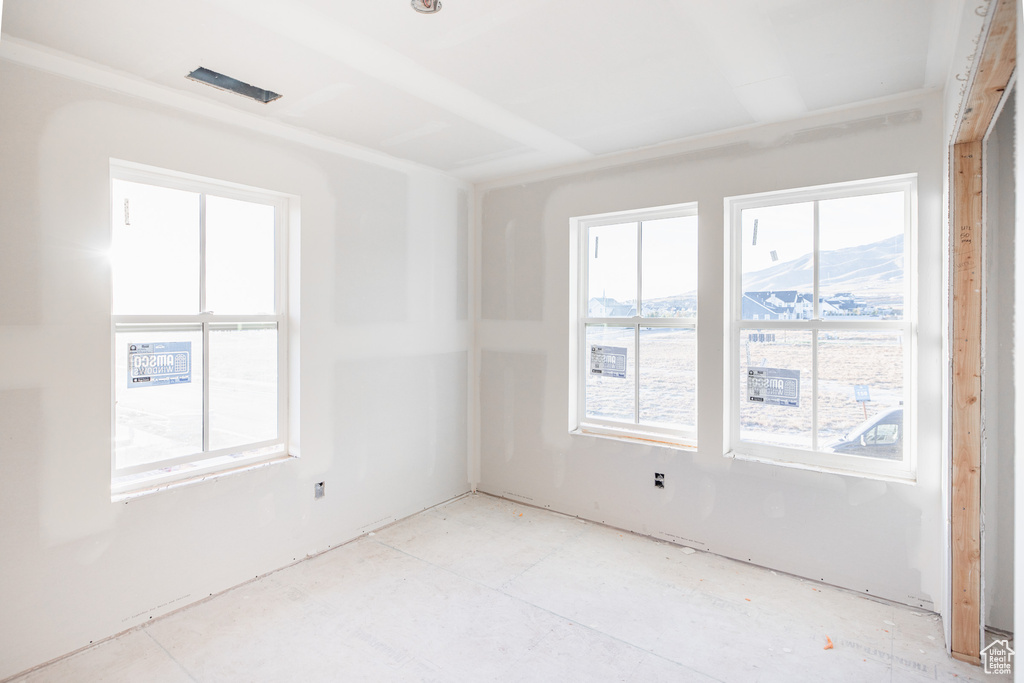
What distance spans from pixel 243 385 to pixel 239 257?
0.74m

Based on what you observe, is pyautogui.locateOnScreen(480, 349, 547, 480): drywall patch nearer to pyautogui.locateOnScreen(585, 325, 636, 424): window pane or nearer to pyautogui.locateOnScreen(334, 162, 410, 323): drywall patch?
pyautogui.locateOnScreen(585, 325, 636, 424): window pane

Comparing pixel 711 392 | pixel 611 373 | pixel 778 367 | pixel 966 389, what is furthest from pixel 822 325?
pixel 611 373

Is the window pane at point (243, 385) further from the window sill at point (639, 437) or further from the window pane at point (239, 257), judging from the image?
the window sill at point (639, 437)

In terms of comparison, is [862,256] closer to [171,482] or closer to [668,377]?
[668,377]

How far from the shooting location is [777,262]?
10.6 feet

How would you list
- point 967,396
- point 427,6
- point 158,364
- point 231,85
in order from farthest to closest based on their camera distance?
point 158,364 < point 231,85 < point 967,396 < point 427,6

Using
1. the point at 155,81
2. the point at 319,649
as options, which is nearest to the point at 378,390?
the point at 319,649

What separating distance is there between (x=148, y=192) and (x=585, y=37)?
2274 mm

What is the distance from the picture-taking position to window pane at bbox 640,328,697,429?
11.7 ft

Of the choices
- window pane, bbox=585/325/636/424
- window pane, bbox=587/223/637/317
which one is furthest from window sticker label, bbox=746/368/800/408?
window pane, bbox=587/223/637/317

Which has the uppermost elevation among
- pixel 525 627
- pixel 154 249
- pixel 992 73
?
pixel 992 73

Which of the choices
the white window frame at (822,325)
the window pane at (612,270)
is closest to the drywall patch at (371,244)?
the window pane at (612,270)

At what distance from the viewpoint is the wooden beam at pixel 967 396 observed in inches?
88.8

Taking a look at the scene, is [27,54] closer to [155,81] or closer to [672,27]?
[155,81]
